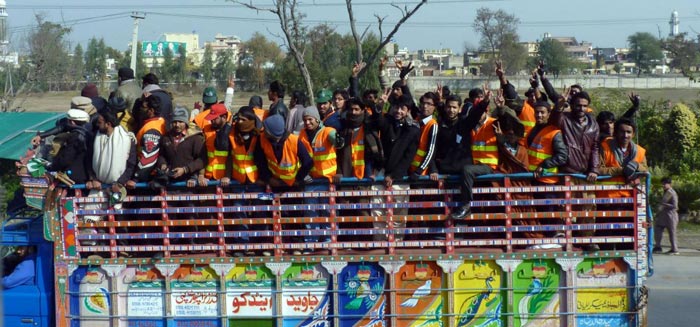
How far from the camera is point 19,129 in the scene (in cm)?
972

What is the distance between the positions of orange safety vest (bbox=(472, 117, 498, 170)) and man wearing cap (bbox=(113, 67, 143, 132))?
130 inches

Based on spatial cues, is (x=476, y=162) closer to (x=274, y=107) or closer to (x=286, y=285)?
(x=286, y=285)

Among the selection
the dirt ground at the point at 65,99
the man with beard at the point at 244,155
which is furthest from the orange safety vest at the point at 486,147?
the dirt ground at the point at 65,99

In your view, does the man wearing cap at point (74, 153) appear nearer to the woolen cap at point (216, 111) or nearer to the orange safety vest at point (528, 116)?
the woolen cap at point (216, 111)

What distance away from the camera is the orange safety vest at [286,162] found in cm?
751

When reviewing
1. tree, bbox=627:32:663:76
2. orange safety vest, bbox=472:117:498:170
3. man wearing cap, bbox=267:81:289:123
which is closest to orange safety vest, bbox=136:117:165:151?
man wearing cap, bbox=267:81:289:123

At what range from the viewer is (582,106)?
7.78 m

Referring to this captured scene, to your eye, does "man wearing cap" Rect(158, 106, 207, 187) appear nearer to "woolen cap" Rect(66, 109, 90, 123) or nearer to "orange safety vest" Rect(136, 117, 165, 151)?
"orange safety vest" Rect(136, 117, 165, 151)

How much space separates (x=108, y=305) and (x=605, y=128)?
178 inches

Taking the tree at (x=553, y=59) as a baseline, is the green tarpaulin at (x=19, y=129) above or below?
below

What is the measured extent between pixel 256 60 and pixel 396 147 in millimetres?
42027

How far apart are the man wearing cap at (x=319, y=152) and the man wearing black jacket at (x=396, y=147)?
0.40 metres

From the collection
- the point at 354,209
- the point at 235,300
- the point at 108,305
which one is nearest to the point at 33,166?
the point at 108,305

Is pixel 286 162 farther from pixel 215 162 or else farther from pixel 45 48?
pixel 45 48
